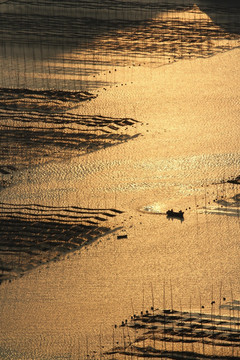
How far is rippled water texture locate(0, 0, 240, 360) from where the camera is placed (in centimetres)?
728

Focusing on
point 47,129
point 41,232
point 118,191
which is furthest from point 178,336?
point 47,129

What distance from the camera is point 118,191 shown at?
31.2 ft

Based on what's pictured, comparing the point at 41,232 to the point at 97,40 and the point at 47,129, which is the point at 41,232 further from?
the point at 97,40

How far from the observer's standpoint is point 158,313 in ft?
24.3

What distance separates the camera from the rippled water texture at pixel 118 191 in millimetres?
7277

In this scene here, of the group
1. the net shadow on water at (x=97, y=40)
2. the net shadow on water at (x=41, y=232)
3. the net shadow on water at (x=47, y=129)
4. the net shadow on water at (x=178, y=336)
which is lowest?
the net shadow on water at (x=178, y=336)

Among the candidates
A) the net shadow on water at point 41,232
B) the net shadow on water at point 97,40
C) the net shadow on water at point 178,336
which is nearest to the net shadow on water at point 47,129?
the net shadow on water at point 97,40

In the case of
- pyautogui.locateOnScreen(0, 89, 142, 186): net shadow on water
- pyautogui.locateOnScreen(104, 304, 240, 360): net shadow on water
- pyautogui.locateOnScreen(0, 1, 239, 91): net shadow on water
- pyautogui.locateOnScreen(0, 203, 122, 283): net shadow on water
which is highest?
pyautogui.locateOnScreen(0, 1, 239, 91): net shadow on water

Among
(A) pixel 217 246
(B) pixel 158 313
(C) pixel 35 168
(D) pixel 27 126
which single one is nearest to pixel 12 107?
(D) pixel 27 126

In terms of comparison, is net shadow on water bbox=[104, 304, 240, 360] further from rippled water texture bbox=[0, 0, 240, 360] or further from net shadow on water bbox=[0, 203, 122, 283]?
net shadow on water bbox=[0, 203, 122, 283]

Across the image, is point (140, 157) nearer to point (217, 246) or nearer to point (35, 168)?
point (35, 168)

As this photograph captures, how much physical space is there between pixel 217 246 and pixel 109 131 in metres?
2.89

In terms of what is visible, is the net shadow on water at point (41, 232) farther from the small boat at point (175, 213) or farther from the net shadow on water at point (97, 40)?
the net shadow on water at point (97, 40)

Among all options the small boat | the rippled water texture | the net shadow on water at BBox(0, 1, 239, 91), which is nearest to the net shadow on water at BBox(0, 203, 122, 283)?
the rippled water texture
